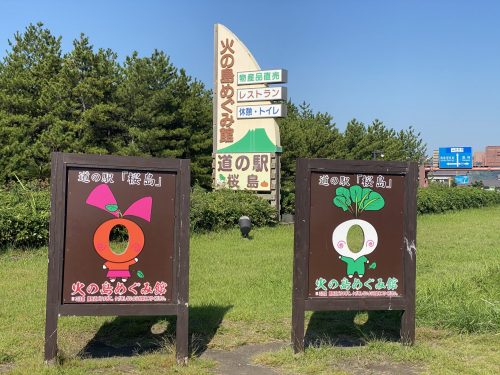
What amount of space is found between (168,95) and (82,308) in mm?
21445

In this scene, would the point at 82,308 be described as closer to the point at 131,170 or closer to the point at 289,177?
the point at 131,170

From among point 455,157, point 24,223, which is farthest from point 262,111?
point 455,157

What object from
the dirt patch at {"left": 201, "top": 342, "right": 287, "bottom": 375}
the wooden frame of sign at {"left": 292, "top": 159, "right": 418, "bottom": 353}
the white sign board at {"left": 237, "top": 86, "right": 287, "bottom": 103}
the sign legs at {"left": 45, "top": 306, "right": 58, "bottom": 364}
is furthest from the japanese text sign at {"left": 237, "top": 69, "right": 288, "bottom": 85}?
the sign legs at {"left": 45, "top": 306, "right": 58, "bottom": 364}

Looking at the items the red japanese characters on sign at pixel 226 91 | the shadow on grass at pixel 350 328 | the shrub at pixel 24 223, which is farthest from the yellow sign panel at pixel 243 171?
the shadow on grass at pixel 350 328

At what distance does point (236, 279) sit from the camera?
275 inches

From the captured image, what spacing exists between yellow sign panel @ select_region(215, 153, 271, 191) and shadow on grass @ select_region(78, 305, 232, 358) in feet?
29.7

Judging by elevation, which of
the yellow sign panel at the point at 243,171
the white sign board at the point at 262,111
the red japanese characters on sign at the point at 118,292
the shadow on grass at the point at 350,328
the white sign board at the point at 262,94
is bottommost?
the shadow on grass at the point at 350,328

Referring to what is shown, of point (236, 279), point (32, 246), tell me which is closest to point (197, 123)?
point (32, 246)

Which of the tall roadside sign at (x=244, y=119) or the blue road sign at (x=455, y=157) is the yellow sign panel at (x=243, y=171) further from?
the blue road sign at (x=455, y=157)

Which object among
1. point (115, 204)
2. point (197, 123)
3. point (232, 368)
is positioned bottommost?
point (232, 368)

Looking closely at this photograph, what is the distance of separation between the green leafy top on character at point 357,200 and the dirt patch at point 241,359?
133 cm

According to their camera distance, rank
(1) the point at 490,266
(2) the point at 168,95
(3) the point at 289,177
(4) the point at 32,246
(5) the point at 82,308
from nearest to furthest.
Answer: (5) the point at 82,308 < (1) the point at 490,266 < (4) the point at 32,246 < (2) the point at 168,95 < (3) the point at 289,177

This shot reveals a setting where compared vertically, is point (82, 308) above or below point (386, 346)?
above

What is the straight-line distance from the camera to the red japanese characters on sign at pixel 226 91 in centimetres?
1494
